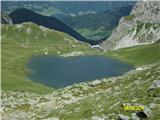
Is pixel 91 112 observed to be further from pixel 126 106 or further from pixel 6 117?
pixel 6 117

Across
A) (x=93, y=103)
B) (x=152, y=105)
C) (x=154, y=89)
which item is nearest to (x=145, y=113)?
(x=152, y=105)

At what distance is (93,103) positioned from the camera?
51844mm

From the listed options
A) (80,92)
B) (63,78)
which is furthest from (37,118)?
(63,78)

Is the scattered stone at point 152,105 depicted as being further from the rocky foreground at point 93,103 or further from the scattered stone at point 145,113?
the scattered stone at point 145,113

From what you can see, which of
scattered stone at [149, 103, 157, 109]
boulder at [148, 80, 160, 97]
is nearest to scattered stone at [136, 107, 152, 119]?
scattered stone at [149, 103, 157, 109]

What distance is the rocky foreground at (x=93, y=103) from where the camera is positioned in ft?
139

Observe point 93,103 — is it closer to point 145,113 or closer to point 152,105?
point 152,105

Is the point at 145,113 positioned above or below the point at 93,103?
below

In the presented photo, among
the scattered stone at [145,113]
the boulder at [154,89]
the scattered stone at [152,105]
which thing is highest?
the boulder at [154,89]

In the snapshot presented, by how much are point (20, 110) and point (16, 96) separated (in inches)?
432

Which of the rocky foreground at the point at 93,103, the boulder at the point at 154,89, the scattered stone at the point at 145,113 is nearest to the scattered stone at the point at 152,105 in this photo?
the rocky foreground at the point at 93,103

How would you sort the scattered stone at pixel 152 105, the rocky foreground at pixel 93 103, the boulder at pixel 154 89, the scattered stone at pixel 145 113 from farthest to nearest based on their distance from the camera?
1. the boulder at pixel 154 89
2. the rocky foreground at pixel 93 103
3. the scattered stone at pixel 152 105
4. the scattered stone at pixel 145 113

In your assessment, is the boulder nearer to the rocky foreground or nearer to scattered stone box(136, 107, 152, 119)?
the rocky foreground

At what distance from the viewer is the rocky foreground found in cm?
4244
